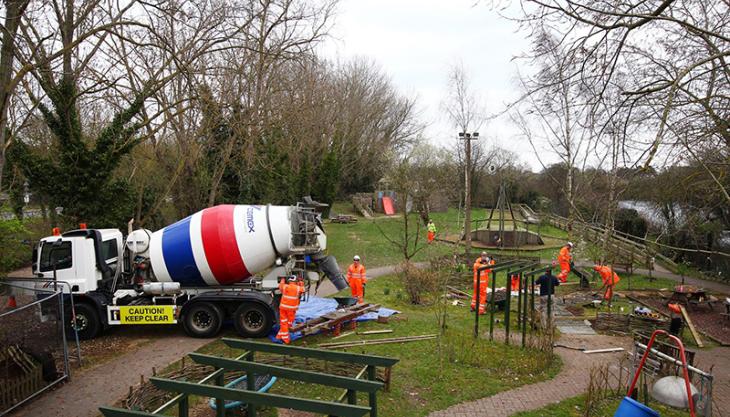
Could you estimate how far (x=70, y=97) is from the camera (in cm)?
1485

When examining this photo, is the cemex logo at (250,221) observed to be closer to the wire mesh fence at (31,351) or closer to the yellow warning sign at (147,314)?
the yellow warning sign at (147,314)

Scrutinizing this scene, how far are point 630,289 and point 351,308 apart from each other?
1197 centimetres

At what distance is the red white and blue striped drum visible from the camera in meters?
11.5

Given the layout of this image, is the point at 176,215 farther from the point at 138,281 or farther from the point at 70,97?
the point at 138,281

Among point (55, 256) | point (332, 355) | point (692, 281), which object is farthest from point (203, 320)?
point (692, 281)

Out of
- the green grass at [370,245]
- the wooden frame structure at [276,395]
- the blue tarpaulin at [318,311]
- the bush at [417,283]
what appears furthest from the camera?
the green grass at [370,245]

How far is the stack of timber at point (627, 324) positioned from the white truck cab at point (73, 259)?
1341cm

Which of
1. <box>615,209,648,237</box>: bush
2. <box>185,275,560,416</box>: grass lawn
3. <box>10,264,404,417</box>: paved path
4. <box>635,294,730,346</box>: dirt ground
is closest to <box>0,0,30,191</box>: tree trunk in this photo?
<box>10,264,404,417</box>: paved path

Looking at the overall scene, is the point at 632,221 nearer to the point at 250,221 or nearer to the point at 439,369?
the point at 439,369

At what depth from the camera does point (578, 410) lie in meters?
8.01

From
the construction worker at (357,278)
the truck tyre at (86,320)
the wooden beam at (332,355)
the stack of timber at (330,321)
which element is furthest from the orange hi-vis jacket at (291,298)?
the truck tyre at (86,320)

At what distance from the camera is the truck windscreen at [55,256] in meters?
11.4

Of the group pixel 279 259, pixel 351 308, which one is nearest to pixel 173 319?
pixel 279 259

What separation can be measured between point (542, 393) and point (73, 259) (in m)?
11.1
